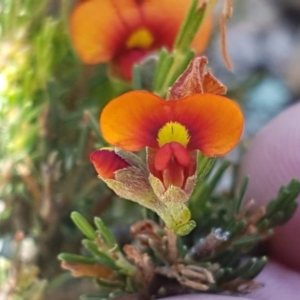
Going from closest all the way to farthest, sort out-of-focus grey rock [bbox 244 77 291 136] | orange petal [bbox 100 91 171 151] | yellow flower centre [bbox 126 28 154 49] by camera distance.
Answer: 1. orange petal [bbox 100 91 171 151]
2. yellow flower centre [bbox 126 28 154 49]
3. out-of-focus grey rock [bbox 244 77 291 136]

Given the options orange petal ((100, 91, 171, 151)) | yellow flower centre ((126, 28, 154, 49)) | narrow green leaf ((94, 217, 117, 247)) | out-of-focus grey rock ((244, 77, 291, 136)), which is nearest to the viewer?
orange petal ((100, 91, 171, 151))

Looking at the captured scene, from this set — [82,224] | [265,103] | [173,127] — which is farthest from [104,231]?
[265,103]

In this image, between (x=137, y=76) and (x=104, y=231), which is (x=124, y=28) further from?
(x=104, y=231)

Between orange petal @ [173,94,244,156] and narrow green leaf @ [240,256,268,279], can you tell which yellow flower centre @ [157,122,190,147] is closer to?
orange petal @ [173,94,244,156]

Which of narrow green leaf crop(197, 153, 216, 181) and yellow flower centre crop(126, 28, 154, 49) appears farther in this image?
yellow flower centre crop(126, 28, 154, 49)

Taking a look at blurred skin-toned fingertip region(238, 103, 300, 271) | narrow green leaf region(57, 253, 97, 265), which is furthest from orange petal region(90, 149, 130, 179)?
blurred skin-toned fingertip region(238, 103, 300, 271)

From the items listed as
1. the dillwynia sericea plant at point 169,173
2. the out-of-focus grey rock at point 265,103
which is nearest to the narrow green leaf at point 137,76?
the dillwynia sericea plant at point 169,173

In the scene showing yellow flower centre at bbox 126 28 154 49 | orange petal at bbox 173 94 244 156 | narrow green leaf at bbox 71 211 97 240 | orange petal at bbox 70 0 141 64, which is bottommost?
narrow green leaf at bbox 71 211 97 240

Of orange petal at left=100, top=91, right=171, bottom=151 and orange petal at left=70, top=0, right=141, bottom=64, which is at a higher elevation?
orange petal at left=70, top=0, right=141, bottom=64

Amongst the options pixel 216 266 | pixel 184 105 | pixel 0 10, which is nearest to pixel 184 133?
pixel 184 105
